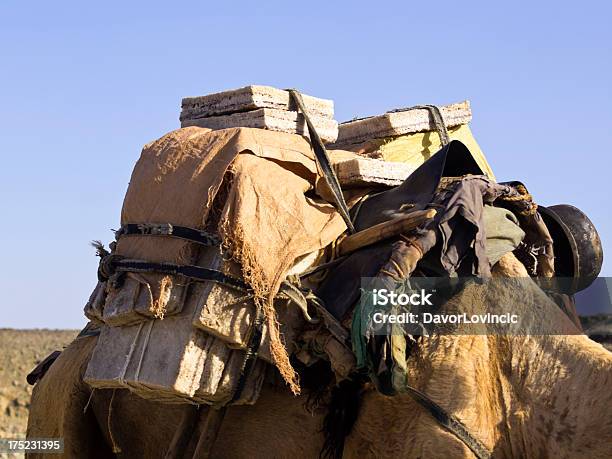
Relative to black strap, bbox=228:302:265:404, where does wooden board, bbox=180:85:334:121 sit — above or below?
above

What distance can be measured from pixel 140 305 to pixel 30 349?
84.2 feet

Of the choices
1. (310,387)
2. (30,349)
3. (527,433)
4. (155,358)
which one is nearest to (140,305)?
(155,358)

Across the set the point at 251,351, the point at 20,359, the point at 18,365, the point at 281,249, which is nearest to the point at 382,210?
the point at 281,249

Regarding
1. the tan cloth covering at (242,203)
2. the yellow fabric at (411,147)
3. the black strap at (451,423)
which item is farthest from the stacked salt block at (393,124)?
the black strap at (451,423)

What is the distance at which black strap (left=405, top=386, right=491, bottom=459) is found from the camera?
16.7ft

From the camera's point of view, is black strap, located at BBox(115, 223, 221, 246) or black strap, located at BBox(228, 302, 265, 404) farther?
black strap, located at BBox(115, 223, 221, 246)

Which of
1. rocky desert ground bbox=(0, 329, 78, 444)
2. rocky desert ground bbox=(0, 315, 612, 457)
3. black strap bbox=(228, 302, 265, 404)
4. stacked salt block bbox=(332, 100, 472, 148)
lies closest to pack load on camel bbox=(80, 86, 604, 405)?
black strap bbox=(228, 302, 265, 404)

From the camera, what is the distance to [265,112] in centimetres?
623

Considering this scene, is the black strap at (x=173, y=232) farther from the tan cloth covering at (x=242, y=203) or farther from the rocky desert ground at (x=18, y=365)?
the rocky desert ground at (x=18, y=365)

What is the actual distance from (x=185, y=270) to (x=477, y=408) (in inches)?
63.1

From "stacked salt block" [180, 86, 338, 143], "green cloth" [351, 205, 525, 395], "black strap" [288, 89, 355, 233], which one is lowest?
"green cloth" [351, 205, 525, 395]

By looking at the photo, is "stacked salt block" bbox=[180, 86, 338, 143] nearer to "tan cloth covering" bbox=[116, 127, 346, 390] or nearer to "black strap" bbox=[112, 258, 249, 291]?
"tan cloth covering" bbox=[116, 127, 346, 390]

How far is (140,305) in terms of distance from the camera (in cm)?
588

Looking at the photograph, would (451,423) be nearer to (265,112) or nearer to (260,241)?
(260,241)
